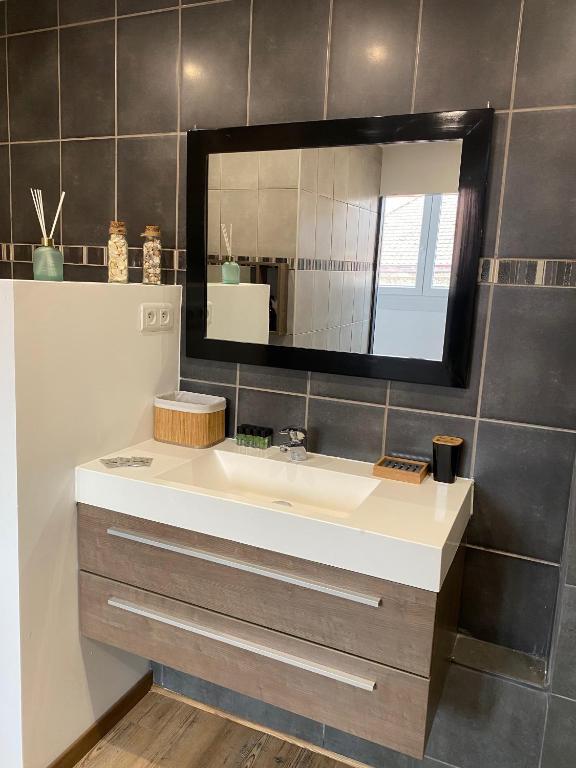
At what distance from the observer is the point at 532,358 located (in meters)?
1.55

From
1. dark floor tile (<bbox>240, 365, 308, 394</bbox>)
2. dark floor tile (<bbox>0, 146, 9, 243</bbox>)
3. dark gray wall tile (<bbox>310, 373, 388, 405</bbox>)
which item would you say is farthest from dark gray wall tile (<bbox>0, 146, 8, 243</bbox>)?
dark gray wall tile (<bbox>310, 373, 388, 405</bbox>)

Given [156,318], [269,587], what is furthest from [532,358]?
[156,318]

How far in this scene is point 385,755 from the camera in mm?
1769

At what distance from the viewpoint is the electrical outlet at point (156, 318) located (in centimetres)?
184

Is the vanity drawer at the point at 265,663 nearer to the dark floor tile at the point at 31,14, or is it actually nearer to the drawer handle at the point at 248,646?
the drawer handle at the point at 248,646

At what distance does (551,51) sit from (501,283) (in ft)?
1.84

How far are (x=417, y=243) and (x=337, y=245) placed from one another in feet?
0.75

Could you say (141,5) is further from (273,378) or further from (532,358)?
(532,358)

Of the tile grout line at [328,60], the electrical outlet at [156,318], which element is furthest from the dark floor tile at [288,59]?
the electrical outlet at [156,318]

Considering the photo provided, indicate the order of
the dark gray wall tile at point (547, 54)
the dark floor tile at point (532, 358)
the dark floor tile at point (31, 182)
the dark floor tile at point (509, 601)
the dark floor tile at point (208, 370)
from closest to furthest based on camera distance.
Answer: the dark gray wall tile at point (547, 54)
the dark floor tile at point (532, 358)
the dark floor tile at point (509, 601)
the dark floor tile at point (208, 370)
the dark floor tile at point (31, 182)

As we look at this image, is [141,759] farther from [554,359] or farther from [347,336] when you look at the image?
[554,359]

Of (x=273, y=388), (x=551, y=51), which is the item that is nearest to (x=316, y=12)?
(x=551, y=51)

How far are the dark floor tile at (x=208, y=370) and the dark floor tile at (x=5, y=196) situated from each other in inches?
35.7

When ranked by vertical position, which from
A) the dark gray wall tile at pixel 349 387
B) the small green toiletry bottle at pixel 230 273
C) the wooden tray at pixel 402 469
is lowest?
the wooden tray at pixel 402 469
